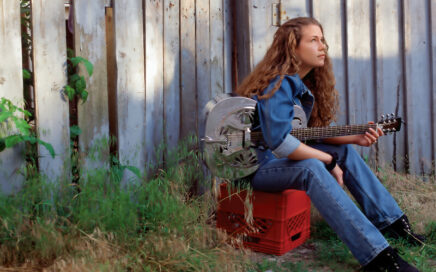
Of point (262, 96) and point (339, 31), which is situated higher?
point (339, 31)

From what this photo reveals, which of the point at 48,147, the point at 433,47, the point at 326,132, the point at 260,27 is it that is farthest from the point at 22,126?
the point at 433,47

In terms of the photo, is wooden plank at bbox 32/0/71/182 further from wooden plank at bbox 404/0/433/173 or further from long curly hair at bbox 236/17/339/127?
wooden plank at bbox 404/0/433/173

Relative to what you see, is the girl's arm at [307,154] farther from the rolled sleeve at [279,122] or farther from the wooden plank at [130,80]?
the wooden plank at [130,80]

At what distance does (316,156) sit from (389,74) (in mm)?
2265

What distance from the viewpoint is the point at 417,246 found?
2.89 metres

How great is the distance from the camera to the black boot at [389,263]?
2404 mm

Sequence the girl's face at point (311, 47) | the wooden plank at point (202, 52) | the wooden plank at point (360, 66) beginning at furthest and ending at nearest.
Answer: the wooden plank at point (360, 66) → the wooden plank at point (202, 52) → the girl's face at point (311, 47)

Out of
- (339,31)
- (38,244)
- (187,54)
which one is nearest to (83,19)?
(187,54)

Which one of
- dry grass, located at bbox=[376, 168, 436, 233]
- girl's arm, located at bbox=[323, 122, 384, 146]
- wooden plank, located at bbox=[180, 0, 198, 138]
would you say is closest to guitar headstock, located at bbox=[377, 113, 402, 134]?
girl's arm, located at bbox=[323, 122, 384, 146]

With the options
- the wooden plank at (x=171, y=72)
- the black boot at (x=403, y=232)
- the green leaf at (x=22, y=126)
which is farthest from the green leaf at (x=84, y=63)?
the black boot at (x=403, y=232)

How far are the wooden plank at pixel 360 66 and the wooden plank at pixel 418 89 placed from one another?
0.45 metres

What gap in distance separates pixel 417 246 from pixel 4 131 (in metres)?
2.66

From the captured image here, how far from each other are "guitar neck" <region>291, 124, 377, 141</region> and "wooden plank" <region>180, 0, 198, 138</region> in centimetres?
96

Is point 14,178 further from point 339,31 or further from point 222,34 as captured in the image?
point 339,31
